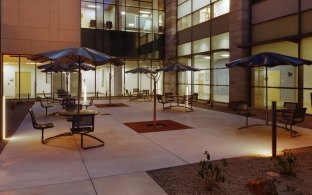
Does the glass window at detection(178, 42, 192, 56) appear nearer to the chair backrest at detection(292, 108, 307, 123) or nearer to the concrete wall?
the concrete wall

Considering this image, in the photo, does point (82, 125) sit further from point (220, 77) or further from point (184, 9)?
point (184, 9)

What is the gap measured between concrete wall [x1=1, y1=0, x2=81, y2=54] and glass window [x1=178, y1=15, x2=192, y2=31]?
29.5 ft

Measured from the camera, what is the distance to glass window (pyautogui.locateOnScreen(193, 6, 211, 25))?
21628mm

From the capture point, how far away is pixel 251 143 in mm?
8281

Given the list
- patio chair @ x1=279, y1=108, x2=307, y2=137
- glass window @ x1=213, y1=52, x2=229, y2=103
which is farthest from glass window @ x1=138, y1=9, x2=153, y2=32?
patio chair @ x1=279, y1=108, x2=307, y2=137

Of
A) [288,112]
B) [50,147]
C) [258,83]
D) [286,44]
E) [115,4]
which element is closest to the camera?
[50,147]

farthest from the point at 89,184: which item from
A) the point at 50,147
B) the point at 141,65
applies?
the point at 141,65

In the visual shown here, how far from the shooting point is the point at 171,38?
88.3 ft

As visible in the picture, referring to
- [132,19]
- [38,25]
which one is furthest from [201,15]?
[38,25]

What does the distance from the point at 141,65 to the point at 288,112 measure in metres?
20.3

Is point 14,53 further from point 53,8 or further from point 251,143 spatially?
point 251,143

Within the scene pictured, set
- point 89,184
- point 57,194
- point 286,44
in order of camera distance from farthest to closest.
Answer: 1. point 286,44
2. point 89,184
3. point 57,194

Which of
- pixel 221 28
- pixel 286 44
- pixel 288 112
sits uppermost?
pixel 221 28

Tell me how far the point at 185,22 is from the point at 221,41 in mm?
6145
